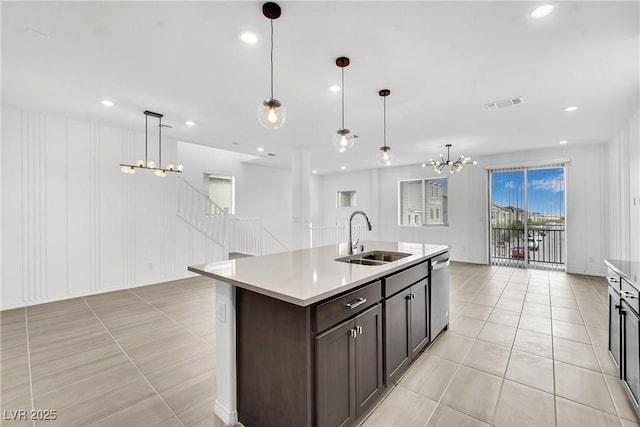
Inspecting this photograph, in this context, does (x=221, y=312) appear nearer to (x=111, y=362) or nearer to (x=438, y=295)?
(x=111, y=362)

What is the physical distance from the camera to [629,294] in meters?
1.87

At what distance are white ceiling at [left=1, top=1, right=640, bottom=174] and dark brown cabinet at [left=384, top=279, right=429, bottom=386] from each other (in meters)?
2.06

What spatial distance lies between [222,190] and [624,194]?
8314 millimetres

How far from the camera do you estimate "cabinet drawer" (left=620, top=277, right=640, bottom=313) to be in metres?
1.75

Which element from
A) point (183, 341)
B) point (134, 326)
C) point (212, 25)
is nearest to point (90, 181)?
point (134, 326)

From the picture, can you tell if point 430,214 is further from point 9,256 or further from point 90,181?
point 9,256

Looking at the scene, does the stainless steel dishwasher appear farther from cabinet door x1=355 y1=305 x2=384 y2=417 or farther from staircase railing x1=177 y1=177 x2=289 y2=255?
staircase railing x1=177 y1=177 x2=289 y2=255

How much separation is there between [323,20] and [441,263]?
2507 millimetres

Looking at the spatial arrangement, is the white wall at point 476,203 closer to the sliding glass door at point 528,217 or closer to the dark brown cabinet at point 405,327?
the sliding glass door at point 528,217

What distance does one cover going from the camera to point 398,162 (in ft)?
26.2

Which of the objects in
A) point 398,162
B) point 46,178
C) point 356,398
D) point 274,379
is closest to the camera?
point 274,379

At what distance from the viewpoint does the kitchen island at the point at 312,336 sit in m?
1.48

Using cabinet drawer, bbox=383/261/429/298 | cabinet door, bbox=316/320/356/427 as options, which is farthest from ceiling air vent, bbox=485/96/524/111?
cabinet door, bbox=316/320/356/427

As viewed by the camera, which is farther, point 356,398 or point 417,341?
point 417,341
